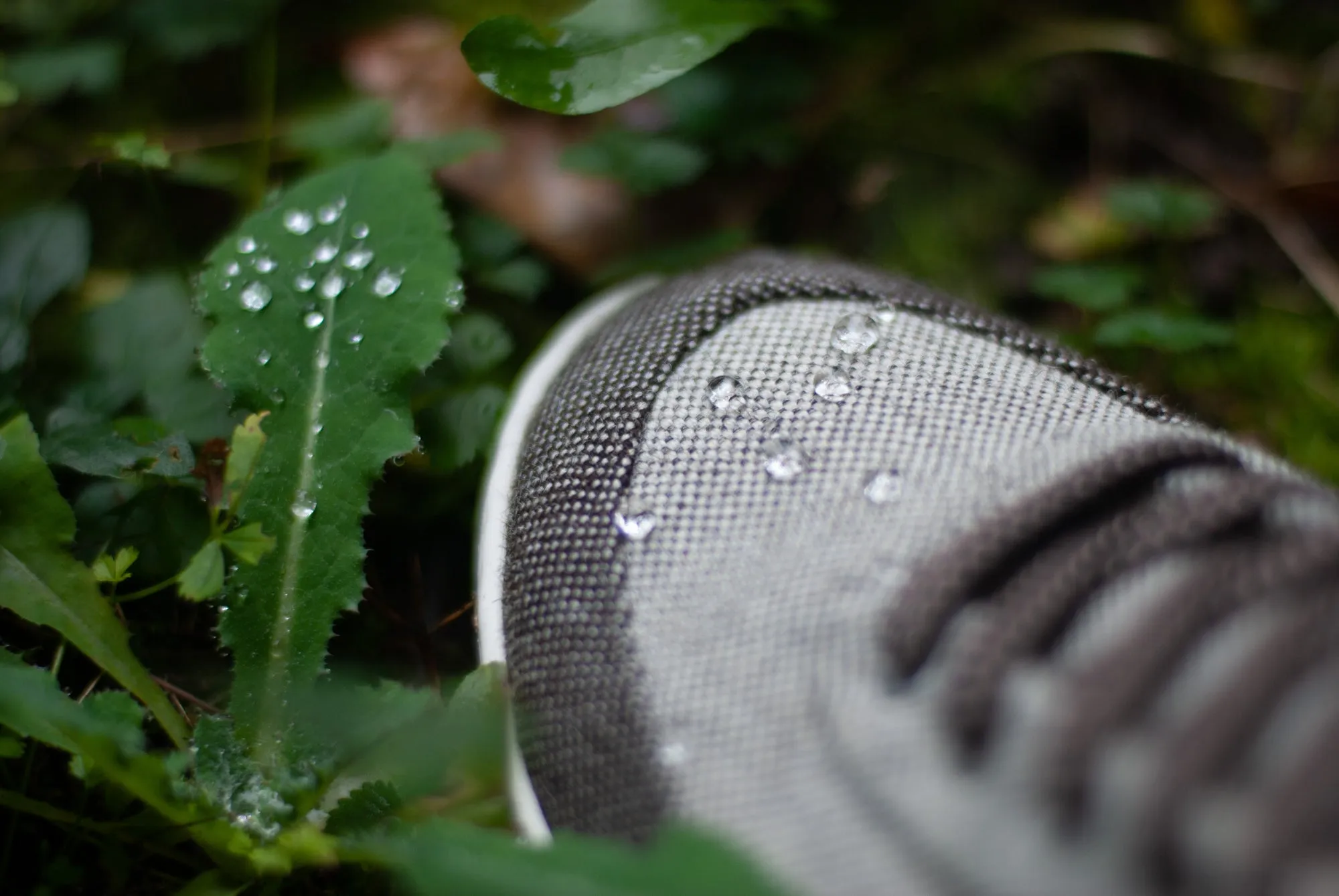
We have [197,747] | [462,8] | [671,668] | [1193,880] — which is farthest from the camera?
[462,8]

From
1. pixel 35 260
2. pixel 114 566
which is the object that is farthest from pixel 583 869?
pixel 35 260

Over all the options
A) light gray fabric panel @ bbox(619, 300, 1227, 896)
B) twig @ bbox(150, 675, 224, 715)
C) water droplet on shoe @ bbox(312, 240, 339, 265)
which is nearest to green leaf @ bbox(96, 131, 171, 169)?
water droplet on shoe @ bbox(312, 240, 339, 265)

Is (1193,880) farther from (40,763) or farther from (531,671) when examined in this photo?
(40,763)

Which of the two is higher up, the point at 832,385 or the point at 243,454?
the point at 832,385

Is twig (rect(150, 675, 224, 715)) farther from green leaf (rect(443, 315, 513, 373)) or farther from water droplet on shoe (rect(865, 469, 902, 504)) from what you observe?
water droplet on shoe (rect(865, 469, 902, 504))

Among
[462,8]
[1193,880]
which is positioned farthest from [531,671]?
[462,8]

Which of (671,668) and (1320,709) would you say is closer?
(1320,709)

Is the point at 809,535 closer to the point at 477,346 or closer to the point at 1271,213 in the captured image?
the point at 477,346

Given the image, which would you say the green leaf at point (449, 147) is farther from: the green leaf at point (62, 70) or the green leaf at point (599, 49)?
the green leaf at point (62, 70)
